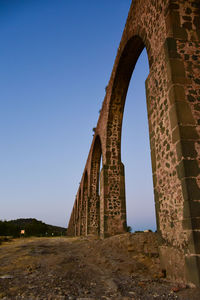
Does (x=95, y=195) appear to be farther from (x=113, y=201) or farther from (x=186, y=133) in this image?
(x=186, y=133)

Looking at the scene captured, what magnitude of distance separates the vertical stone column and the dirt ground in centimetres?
324

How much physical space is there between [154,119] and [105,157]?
18.1 ft

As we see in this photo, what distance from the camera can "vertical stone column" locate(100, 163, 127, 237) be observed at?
893 cm

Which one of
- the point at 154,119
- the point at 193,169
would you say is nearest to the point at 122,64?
the point at 154,119

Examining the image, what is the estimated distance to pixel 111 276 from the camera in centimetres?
389

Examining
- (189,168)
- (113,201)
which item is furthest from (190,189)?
(113,201)

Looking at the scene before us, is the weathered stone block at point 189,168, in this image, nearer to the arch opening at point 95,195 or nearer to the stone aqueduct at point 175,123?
the stone aqueduct at point 175,123

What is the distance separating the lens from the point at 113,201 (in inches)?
366

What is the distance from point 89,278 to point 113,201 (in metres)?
5.64

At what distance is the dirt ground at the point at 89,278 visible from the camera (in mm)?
2889

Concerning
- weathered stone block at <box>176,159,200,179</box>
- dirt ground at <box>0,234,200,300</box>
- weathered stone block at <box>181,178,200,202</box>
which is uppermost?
weathered stone block at <box>176,159,200,179</box>

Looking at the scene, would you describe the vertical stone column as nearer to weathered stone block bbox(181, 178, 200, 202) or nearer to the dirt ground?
the dirt ground

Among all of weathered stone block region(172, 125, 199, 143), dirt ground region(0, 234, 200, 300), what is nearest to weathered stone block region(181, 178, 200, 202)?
weathered stone block region(172, 125, 199, 143)

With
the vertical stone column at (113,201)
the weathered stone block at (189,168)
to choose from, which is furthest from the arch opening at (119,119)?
the weathered stone block at (189,168)
